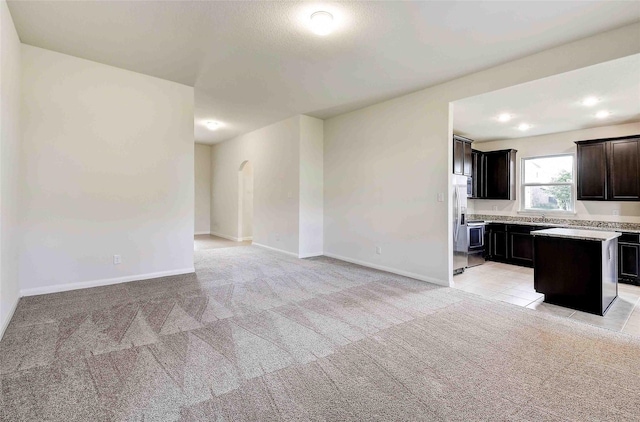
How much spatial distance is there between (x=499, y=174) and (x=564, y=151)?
1120 millimetres

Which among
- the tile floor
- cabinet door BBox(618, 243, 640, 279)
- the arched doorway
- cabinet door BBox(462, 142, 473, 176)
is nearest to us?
the tile floor

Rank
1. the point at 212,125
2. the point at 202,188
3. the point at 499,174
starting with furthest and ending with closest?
the point at 202,188 → the point at 212,125 → the point at 499,174

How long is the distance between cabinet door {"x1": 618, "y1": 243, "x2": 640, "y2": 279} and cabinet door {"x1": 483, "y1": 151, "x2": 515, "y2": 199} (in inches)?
79.5

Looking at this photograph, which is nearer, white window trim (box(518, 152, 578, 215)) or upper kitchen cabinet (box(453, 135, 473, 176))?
upper kitchen cabinet (box(453, 135, 473, 176))

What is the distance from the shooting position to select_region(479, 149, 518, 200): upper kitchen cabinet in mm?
6230

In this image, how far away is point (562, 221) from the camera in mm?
5586

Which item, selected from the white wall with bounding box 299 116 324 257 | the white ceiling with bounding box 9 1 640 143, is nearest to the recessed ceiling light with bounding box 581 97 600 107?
the white ceiling with bounding box 9 1 640 143

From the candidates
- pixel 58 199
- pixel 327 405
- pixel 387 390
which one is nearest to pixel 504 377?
pixel 387 390

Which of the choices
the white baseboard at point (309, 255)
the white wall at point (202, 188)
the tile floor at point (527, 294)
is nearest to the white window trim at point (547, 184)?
the tile floor at point (527, 294)

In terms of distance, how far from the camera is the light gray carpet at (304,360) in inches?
66.9

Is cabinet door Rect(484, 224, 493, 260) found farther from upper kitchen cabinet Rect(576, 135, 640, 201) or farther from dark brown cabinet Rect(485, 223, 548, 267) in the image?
upper kitchen cabinet Rect(576, 135, 640, 201)

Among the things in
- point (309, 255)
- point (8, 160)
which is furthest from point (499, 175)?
point (8, 160)

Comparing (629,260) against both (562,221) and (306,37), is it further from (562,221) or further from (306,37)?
(306,37)

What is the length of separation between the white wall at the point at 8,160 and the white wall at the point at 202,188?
6071 mm
